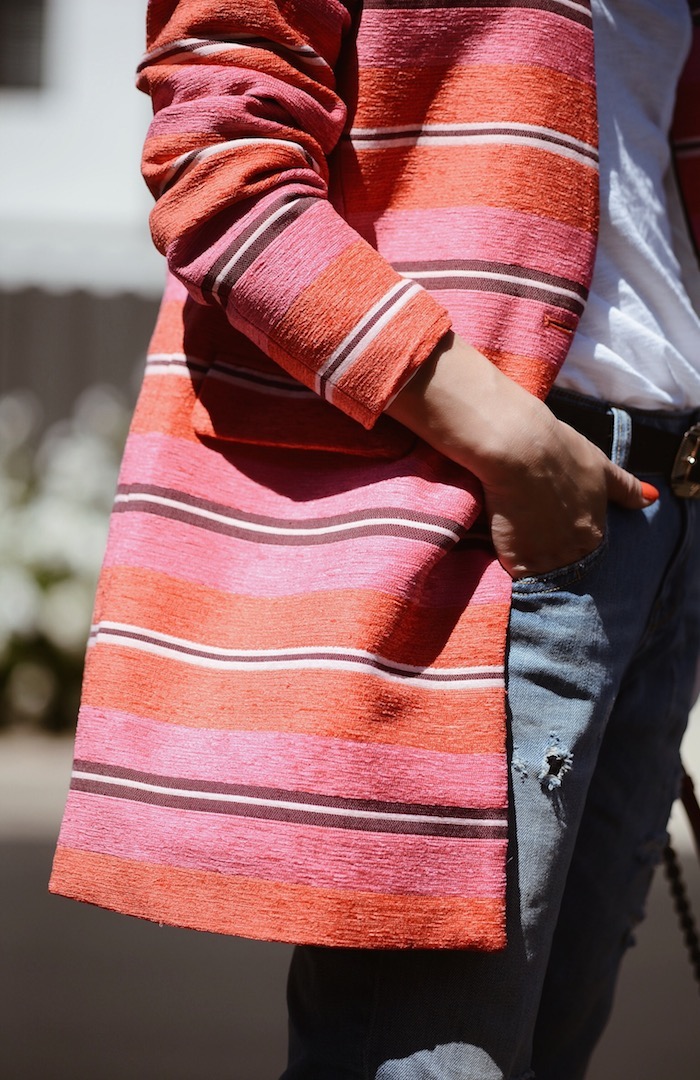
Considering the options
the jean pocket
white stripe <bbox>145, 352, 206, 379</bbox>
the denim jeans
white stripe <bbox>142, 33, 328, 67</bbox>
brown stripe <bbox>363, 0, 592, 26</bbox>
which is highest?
brown stripe <bbox>363, 0, 592, 26</bbox>

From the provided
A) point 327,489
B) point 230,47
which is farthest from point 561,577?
point 230,47

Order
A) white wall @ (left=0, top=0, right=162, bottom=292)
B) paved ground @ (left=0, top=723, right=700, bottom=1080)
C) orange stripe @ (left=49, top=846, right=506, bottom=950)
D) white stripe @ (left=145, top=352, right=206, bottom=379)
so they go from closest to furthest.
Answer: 1. orange stripe @ (left=49, top=846, right=506, bottom=950)
2. white stripe @ (left=145, top=352, right=206, bottom=379)
3. paved ground @ (left=0, top=723, right=700, bottom=1080)
4. white wall @ (left=0, top=0, right=162, bottom=292)

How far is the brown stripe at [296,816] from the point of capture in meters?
0.99

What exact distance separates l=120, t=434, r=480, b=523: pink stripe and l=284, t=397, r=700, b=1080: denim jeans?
0.41ft

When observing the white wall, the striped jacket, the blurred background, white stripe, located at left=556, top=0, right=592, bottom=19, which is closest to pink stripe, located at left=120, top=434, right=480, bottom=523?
the striped jacket

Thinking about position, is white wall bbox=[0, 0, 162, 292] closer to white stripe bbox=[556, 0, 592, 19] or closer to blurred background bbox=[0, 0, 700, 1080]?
blurred background bbox=[0, 0, 700, 1080]

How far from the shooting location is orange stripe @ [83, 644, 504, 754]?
1003mm

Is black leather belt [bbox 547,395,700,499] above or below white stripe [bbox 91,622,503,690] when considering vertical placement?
above

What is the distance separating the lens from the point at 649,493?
1.19 m

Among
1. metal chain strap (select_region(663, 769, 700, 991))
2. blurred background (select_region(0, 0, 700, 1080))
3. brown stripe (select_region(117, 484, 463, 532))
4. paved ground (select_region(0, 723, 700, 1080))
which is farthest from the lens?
blurred background (select_region(0, 0, 700, 1080))

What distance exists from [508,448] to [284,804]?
0.36 metres

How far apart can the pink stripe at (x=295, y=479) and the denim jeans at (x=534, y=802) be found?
13 cm

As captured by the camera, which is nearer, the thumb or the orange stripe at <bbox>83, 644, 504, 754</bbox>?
the orange stripe at <bbox>83, 644, 504, 754</bbox>

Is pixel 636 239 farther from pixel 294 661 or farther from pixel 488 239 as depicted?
pixel 294 661
